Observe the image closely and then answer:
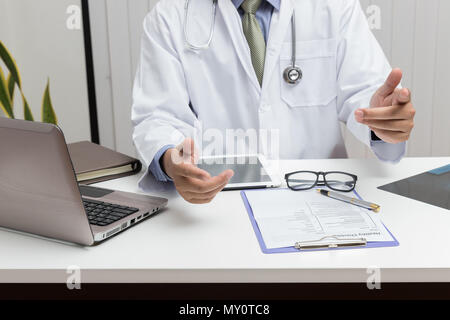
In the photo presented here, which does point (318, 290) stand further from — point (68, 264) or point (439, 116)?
point (439, 116)

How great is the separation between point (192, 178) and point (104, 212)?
0.16 metres

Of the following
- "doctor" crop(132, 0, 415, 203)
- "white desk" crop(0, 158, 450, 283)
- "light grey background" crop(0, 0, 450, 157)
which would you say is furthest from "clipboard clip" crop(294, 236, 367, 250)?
"light grey background" crop(0, 0, 450, 157)

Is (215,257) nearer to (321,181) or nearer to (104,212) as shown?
(104,212)

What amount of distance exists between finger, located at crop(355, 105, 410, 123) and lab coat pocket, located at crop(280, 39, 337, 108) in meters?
0.48

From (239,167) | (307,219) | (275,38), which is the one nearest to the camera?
(307,219)

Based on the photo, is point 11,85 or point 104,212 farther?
point 11,85

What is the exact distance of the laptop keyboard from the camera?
2.42 ft

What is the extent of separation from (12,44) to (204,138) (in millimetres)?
1366

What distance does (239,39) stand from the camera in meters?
1.31

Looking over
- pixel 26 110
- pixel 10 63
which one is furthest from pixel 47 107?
pixel 10 63

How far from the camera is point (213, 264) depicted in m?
0.62

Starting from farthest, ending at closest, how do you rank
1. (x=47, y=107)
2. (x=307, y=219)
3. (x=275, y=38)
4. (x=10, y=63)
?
(x=47, y=107)
(x=10, y=63)
(x=275, y=38)
(x=307, y=219)

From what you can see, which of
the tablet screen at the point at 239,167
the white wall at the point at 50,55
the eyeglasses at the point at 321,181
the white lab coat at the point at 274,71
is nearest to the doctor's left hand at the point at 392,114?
the eyeglasses at the point at 321,181

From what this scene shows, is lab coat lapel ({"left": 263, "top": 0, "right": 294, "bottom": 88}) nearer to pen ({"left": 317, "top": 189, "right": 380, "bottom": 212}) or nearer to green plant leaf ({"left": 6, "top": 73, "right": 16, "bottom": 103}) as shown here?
pen ({"left": 317, "top": 189, "right": 380, "bottom": 212})
